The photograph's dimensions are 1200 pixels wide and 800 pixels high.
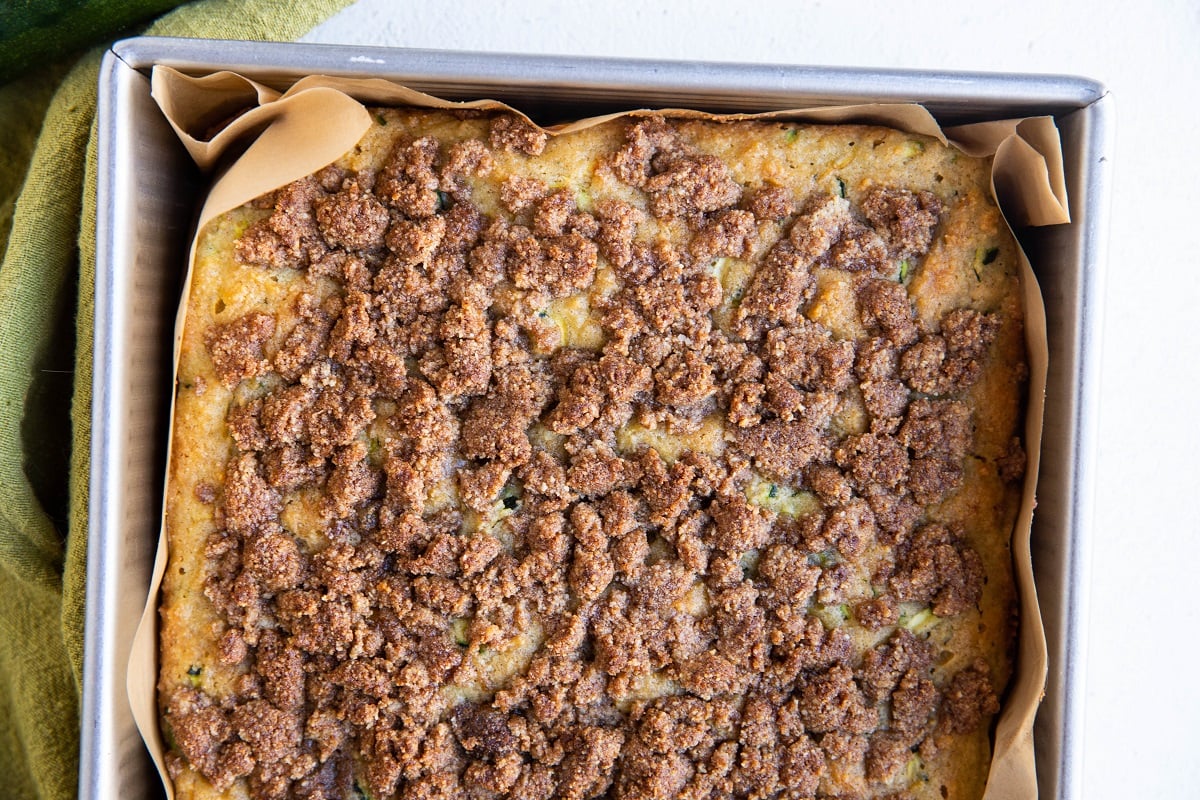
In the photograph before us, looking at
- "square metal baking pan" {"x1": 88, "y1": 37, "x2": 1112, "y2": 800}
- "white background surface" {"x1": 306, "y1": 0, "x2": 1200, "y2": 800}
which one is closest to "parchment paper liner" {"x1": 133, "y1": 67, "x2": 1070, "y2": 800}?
"square metal baking pan" {"x1": 88, "y1": 37, "x2": 1112, "y2": 800}

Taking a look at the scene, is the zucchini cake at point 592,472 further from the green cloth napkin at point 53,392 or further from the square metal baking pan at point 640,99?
the green cloth napkin at point 53,392

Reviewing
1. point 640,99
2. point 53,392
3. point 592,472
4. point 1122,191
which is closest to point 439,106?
point 640,99

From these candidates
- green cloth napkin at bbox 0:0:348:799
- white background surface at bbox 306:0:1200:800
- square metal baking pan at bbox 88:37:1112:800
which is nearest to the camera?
square metal baking pan at bbox 88:37:1112:800

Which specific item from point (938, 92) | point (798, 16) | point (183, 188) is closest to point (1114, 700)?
point (938, 92)

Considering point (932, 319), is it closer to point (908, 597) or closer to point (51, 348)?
point (908, 597)

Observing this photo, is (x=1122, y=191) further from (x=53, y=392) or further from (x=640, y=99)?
(x=53, y=392)

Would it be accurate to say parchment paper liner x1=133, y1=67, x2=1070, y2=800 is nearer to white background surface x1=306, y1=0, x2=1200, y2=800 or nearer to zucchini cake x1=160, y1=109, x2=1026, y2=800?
zucchini cake x1=160, y1=109, x2=1026, y2=800
